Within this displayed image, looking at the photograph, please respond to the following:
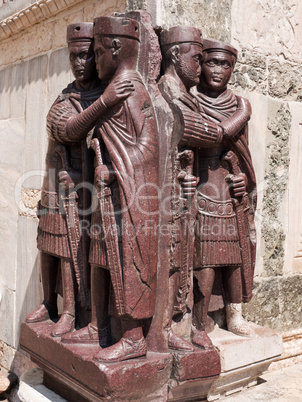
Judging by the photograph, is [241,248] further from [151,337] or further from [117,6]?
[117,6]

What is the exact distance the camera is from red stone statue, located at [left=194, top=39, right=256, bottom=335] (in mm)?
2604

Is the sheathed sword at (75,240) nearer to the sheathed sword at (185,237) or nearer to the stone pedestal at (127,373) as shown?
the stone pedestal at (127,373)

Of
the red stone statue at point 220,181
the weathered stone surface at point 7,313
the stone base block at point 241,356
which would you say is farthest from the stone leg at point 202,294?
the weathered stone surface at point 7,313

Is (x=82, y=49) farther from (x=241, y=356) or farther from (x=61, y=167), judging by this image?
(x=241, y=356)

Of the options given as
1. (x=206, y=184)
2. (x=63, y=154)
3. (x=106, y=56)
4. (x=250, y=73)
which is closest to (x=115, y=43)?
(x=106, y=56)

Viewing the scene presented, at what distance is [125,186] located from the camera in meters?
2.25

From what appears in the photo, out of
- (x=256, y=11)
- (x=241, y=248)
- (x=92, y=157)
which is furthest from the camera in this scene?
(x=256, y=11)

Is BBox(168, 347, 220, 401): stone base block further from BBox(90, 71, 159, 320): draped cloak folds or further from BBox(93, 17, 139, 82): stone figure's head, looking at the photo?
BBox(93, 17, 139, 82): stone figure's head

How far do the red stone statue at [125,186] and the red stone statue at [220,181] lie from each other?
40cm

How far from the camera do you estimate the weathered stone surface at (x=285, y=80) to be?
10.9ft

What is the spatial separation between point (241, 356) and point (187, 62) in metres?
1.61

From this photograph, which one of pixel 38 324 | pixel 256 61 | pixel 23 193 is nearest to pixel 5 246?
pixel 23 193

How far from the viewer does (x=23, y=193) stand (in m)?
3.80

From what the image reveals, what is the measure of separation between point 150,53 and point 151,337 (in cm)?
143
